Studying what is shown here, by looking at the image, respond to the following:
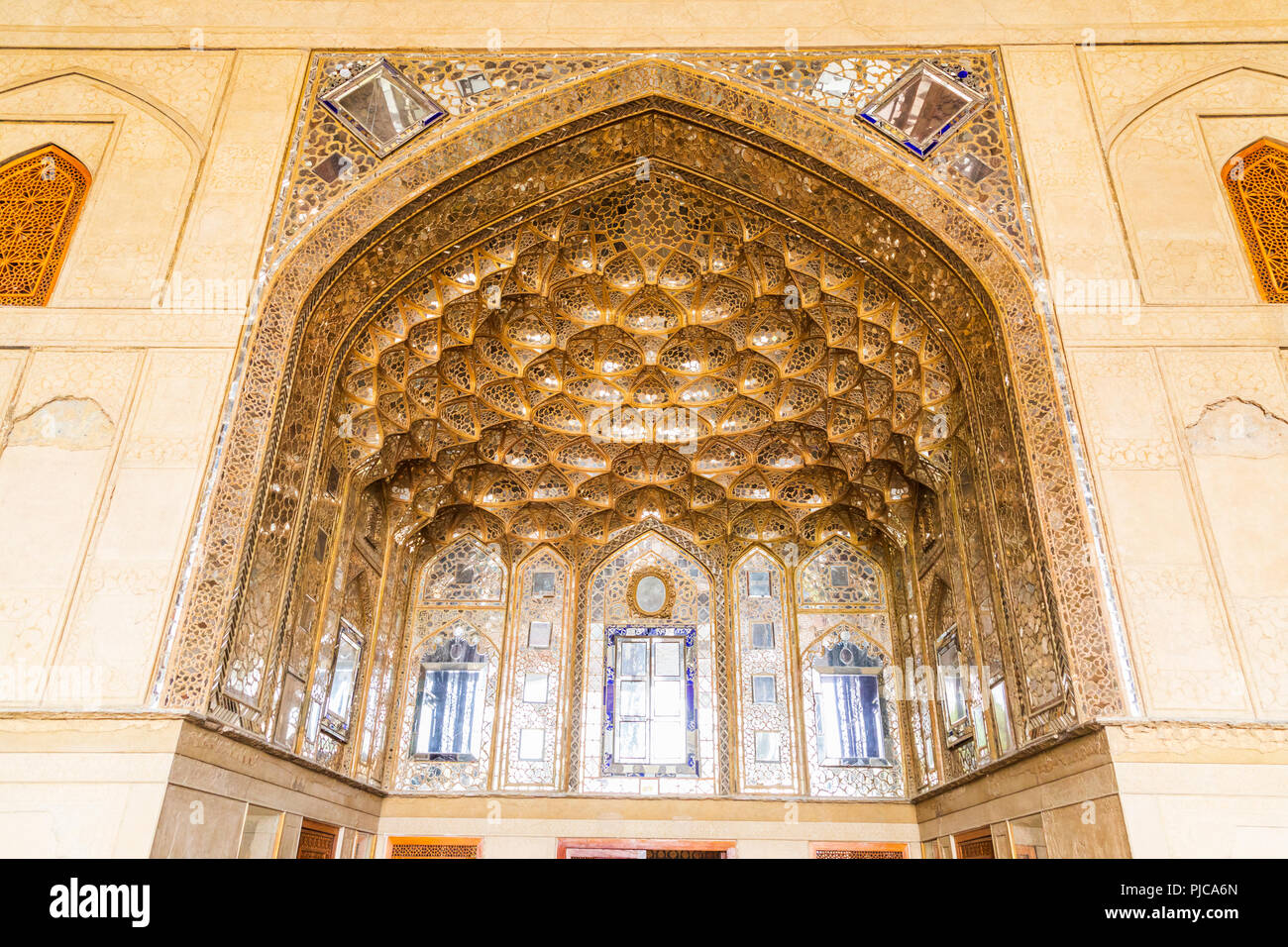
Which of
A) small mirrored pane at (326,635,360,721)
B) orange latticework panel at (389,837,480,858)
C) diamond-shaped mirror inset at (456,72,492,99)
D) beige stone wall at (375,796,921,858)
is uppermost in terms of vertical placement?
diamond-shaped mirror inset at (456,72,492,99)

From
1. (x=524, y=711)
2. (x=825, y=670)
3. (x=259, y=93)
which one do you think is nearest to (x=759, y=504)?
(x=825, y=670)

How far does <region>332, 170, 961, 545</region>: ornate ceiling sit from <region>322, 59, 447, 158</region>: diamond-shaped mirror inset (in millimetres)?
1070

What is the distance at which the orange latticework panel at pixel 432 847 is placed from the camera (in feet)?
28.0

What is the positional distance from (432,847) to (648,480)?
174 inches

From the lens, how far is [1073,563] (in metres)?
5.15

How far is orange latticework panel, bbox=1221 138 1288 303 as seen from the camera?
591cm

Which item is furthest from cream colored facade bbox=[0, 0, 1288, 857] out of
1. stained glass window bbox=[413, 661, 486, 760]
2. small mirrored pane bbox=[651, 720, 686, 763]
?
small mirrored pane bbox=[651, 720, 686, 763]

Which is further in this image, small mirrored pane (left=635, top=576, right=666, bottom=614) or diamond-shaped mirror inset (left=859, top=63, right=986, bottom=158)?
small mirrored pane (left=635, top=576, right=666, bottom=614)

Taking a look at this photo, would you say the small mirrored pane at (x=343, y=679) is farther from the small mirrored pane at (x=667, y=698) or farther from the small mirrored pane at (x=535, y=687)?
the small mirrored pane at (x=667, y=698)

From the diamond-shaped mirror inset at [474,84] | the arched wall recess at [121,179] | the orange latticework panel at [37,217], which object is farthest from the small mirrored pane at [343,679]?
the diamond-shaped mirror inset at [474,84]

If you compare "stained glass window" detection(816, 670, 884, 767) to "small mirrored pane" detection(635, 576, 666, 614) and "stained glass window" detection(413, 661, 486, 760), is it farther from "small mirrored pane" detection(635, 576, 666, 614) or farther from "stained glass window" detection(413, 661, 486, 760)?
"stained glass window" detection(413, 661, 486, 760)

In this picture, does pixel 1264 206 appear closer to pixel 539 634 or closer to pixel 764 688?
pixel 764 688

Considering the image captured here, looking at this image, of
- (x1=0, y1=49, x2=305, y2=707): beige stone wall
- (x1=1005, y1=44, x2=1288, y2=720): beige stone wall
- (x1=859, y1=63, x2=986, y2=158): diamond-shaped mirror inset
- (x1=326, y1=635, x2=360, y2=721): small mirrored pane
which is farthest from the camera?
(x1=326, y1=635, x2=360, y2=721): small mirrored pane

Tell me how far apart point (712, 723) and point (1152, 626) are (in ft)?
17.0
